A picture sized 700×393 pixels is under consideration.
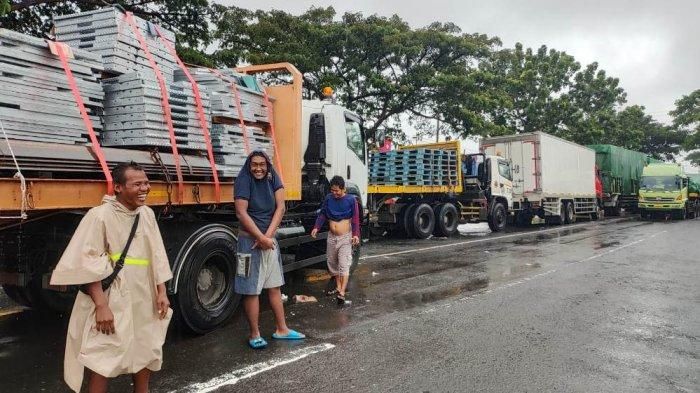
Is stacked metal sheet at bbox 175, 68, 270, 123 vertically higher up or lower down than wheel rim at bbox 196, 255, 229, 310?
higher up

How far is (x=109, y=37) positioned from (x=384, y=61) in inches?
719

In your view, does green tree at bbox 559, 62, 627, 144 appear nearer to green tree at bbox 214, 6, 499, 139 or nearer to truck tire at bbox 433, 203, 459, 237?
green tree at bbox 214, 6, 499, 139

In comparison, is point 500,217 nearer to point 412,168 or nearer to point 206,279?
point 412,168

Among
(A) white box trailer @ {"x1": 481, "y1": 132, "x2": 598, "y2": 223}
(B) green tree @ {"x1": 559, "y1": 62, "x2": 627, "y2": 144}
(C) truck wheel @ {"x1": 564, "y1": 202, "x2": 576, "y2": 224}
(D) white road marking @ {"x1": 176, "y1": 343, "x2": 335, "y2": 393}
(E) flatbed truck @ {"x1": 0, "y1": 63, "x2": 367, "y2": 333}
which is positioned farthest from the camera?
(B) green tree @ {"x1": 559, "y1": 62, "x2": 627, "y2": 144}

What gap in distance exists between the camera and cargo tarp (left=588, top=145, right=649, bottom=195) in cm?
2558

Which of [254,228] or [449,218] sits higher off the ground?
[254,228]

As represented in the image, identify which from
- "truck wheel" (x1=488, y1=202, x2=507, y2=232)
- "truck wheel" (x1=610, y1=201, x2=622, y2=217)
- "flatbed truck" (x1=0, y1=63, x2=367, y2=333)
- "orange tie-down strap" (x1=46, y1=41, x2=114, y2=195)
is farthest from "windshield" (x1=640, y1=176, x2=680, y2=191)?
"orange tie-down strap" (x1=46, y1=41, x2=114, y2=195)

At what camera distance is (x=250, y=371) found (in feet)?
12.1

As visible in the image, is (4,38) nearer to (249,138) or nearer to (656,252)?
(249,138)

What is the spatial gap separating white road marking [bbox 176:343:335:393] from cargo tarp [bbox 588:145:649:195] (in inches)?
995

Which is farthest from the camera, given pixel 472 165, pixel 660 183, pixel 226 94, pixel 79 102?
pixel 660 183

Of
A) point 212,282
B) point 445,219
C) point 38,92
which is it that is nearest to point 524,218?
point 445,219

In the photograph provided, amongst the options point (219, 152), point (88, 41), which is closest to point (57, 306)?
point (219, 152)

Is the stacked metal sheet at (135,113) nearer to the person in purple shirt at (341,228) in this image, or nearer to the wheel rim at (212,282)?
the wheel rim at (212,282)
